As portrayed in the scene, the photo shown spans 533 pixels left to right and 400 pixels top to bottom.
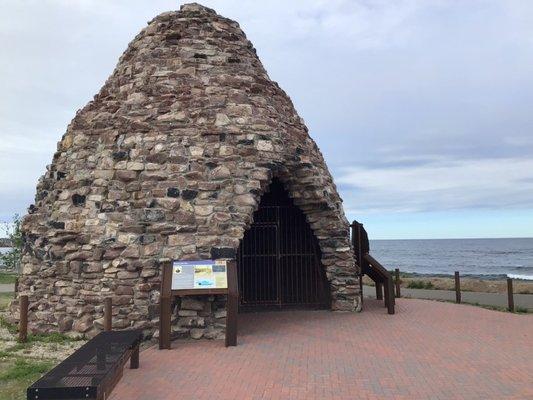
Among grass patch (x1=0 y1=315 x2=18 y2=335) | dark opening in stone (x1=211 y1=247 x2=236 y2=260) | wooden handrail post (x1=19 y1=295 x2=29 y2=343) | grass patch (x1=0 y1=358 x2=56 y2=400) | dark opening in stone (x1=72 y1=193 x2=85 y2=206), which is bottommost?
grass patch (x1=0 y1=358 x2=56 y2=400)

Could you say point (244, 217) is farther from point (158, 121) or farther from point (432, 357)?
point (432, 357)

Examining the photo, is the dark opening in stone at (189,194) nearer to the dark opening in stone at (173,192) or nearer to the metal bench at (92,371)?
the dark opening in stone at (173,192)

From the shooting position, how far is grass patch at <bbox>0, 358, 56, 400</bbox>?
218 inches

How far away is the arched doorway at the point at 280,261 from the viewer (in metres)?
11.5

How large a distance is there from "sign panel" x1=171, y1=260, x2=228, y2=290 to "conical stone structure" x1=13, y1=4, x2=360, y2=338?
0.39 metres

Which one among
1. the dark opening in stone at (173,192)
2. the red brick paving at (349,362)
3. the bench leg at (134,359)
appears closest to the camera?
the red brick paving at (349,362)

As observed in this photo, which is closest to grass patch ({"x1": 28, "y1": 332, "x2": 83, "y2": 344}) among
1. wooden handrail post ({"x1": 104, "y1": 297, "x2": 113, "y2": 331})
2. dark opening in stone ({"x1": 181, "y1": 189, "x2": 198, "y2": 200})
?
wooden handrail post ({"x1": 104, "y1": 297, "x2": 113, "y2": 331})

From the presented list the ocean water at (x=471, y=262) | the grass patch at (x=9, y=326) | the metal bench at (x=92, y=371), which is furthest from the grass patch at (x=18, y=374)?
the ocean water at (x=471, y=262)

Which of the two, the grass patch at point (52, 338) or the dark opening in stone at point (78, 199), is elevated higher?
the dark opening in stone at point (78, 199)

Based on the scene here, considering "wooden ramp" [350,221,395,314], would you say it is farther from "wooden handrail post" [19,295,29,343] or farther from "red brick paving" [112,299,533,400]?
"wooden handrail post" [19,295,29,343]

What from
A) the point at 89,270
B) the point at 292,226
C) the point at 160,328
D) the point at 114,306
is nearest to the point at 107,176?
the point at 89,270

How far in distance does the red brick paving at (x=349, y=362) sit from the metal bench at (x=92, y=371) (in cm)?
47

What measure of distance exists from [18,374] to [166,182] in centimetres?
404

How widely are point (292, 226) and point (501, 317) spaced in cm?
504
